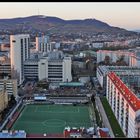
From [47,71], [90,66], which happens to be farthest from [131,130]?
[90,66]

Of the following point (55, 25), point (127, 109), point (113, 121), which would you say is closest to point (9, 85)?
point (113, 121)

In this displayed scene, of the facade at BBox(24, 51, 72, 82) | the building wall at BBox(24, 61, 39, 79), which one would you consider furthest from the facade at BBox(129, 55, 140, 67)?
the building wall at BBox(24, 61, 39, 79)

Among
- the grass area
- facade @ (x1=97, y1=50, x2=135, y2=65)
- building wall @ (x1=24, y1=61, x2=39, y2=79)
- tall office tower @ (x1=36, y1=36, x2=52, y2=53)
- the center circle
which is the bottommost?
the center circle

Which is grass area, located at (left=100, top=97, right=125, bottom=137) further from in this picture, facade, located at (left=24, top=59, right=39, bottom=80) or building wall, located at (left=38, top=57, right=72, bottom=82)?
facade, located at (left=24, top=59, right=39, bottom=80)

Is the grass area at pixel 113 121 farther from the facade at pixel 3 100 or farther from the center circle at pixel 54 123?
the facade at pixel 3 100

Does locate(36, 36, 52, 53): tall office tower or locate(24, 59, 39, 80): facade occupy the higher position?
locate(36, 36, 52, 53): tall office tower

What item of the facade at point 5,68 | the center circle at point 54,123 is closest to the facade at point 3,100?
the center circle at point 54,123
